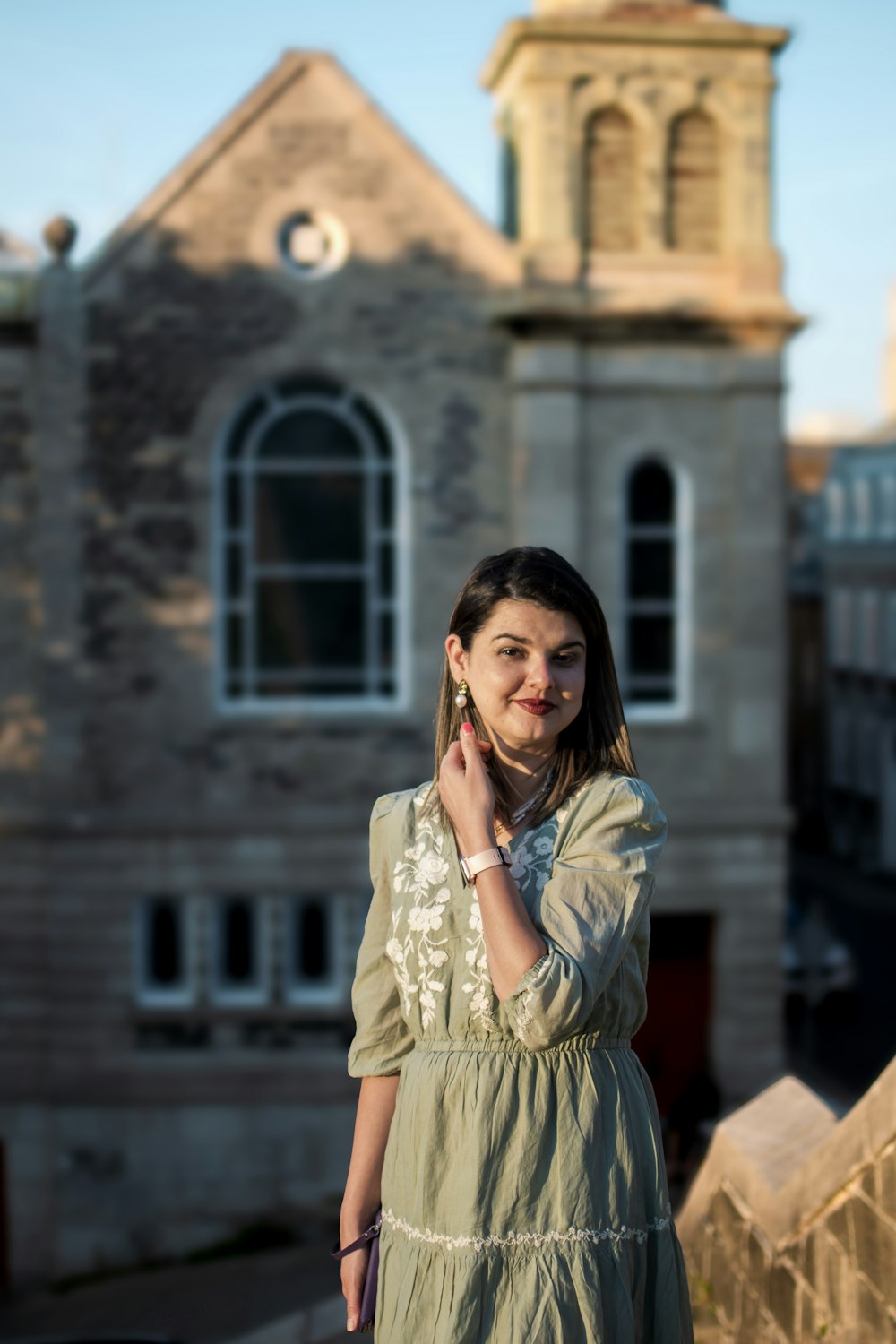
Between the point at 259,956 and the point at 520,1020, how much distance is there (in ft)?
40.0

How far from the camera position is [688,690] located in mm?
14492

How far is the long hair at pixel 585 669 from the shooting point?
2873mm

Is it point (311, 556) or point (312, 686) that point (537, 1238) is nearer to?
point (312, 686)

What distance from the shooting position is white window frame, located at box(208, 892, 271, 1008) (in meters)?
14.4

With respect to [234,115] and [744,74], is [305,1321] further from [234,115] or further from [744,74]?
[744,74]

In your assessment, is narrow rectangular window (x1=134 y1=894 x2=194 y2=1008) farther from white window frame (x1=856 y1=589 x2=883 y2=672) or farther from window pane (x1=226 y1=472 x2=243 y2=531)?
white window frame (x1=856 y1=589 x2=883 y2=672)

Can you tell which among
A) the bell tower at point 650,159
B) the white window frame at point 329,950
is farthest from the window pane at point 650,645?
the white window frame at point 329,950

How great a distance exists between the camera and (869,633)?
34.9 m

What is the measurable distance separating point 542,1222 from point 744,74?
13.7 metres

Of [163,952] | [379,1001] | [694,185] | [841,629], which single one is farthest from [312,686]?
[841,629]

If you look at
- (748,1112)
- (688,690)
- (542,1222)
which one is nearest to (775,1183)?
A: (748,1112)

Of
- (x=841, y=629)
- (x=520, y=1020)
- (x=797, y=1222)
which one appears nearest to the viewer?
(x=520, y=1020)

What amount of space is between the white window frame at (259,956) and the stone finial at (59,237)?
6359mm

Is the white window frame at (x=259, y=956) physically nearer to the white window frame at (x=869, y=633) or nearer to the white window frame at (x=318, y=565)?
the white window frame at (x=318, y=565)
